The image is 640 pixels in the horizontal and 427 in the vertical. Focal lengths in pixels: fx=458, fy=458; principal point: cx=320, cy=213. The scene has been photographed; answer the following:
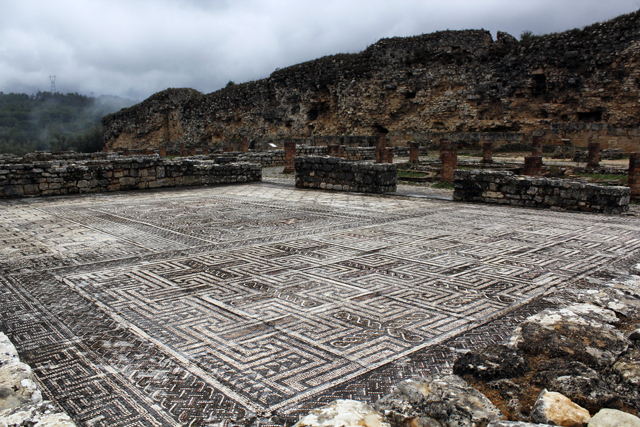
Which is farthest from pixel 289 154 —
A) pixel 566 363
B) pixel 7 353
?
pixel 566 363


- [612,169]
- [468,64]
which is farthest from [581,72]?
[612,169]

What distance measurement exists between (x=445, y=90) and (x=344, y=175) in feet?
60.0

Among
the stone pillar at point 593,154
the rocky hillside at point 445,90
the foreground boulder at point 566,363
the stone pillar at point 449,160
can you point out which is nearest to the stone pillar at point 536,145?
the stone pillar at point 593,154

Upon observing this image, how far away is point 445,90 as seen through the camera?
26.6 m

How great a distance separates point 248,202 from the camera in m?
8.86

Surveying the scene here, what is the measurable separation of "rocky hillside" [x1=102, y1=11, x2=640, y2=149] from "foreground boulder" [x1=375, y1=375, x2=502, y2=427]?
78.9ft

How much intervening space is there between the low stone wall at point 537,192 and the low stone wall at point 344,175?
1.72 meters

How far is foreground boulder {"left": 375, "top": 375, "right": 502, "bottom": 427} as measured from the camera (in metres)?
1.85

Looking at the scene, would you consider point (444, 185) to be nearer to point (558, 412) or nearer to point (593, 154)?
point (593, 154)

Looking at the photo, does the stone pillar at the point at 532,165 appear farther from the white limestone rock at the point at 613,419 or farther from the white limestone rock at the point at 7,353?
the white limestone rock at the point at 7,353

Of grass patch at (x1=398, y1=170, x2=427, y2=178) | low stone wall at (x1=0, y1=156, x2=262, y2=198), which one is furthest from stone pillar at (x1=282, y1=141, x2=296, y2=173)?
grass patch at (x1=398, y1=170, x2=427, y2=178)

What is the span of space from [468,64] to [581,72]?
5843 millimetres

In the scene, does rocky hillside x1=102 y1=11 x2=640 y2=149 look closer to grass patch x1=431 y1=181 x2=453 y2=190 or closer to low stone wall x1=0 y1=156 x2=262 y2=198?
grass patch x1=431 y1=181 x2=453 y2=190

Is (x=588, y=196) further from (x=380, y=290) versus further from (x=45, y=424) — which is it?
(x=45, y=424)
